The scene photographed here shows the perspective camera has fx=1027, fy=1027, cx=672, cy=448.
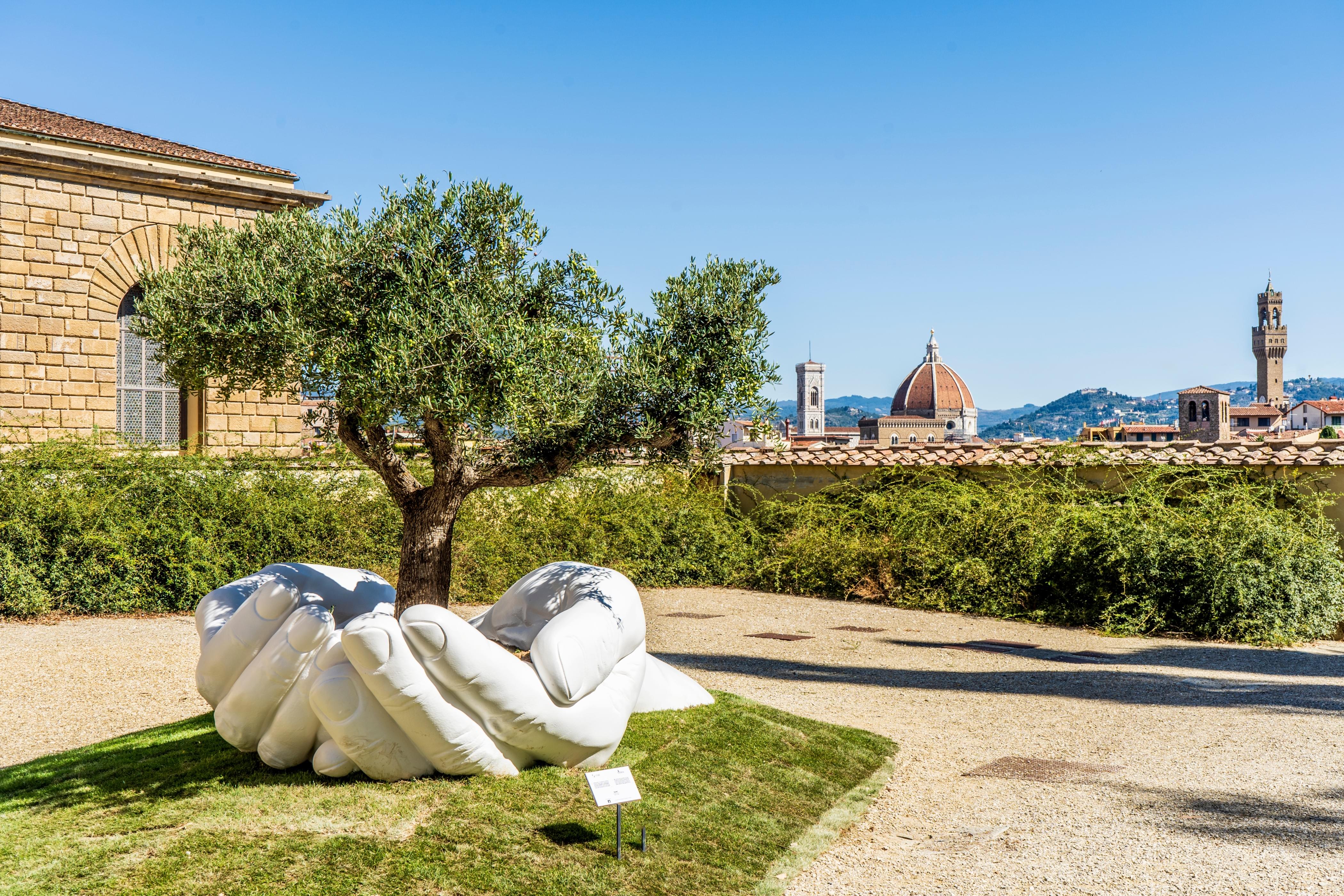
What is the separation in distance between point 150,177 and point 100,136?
150cm

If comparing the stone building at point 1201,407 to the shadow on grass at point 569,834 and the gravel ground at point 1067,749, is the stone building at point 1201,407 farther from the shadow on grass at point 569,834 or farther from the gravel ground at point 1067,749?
the shadow on grass at point 569,834

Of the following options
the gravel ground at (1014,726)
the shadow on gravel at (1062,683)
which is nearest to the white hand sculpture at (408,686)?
the gravel ground at (1014,726)

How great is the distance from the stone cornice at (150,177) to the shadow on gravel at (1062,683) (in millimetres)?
7135

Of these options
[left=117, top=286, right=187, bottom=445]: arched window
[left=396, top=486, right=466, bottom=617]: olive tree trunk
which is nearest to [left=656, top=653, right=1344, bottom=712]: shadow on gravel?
[left=396, top=486, right=466, bottom=617]: olive tree trunk

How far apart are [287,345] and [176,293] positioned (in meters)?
0.77

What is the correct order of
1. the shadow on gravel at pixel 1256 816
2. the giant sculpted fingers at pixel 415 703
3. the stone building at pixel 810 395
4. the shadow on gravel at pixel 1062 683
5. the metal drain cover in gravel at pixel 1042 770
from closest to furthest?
the giant sculpted fingers at pixel 415 703 → the shadow on gravel at pixel 1256 816 → the metal drain cover in gravel at pixel 1042 770 → the shadow on gravel at pixel 1062 683 → the stone building at pixel 810 395

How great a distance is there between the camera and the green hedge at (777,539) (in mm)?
10297

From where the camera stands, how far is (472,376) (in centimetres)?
474

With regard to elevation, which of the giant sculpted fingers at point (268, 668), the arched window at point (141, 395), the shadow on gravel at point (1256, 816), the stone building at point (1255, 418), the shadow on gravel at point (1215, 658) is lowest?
the shadow on gravel at point (1215, 658)

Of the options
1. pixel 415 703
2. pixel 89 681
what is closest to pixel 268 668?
pixel 415 703

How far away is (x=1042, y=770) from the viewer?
218 inches

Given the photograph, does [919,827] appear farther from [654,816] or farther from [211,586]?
[211,586]

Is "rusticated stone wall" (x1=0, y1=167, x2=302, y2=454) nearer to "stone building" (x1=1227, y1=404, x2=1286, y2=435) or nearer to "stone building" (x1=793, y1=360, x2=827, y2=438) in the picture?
"stone building" (x1=1227, y1=404, x2=1286, y2=435)

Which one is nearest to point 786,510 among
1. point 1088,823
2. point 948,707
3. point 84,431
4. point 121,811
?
point 948,707
